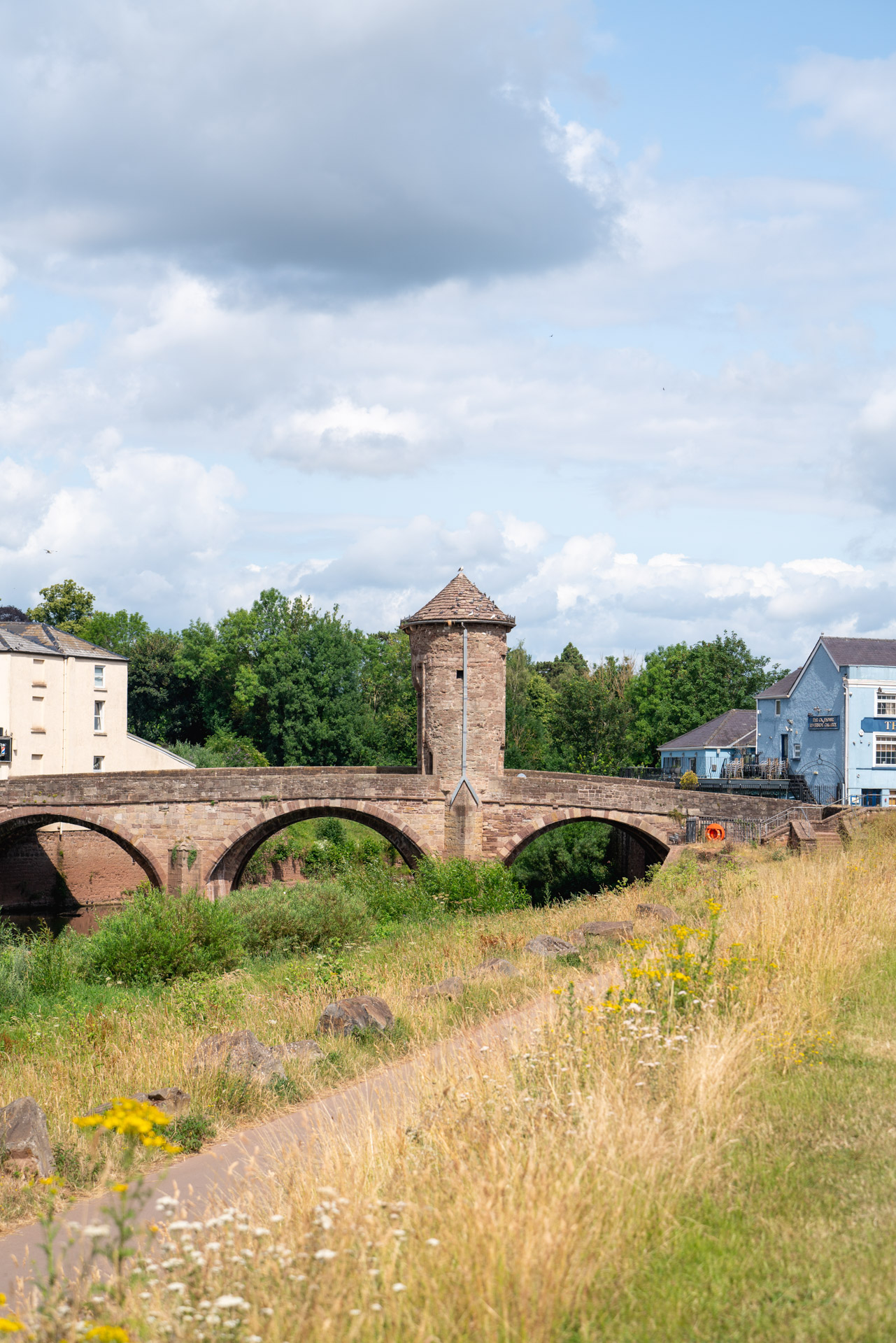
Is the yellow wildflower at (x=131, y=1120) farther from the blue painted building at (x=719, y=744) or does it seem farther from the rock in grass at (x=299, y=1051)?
the blue painted building at (x=719, y=744)

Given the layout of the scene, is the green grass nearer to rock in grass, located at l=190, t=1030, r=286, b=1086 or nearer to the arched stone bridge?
rock in grass, located at l=190, t=1030, r=286, b=1086

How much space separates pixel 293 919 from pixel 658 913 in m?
9.37

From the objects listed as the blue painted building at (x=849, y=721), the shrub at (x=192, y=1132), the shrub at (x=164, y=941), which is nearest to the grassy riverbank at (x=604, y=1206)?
the shrub at (x=192, y=1132)

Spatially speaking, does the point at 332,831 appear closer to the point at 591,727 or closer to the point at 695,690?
the point at 591,727

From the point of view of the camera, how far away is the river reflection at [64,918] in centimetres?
3459

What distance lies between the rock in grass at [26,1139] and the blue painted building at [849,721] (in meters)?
39.2

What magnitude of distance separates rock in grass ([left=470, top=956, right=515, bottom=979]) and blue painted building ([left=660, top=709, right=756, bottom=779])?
41.6 m

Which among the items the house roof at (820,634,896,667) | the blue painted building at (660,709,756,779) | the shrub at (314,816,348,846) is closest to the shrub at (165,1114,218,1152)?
the shrub at (314,816,348,846)

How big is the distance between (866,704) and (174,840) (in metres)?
27.6

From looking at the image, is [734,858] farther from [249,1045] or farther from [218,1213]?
[218,1213]

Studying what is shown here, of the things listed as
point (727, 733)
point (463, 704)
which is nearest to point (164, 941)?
point (463, 704)

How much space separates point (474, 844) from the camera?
2812 cm

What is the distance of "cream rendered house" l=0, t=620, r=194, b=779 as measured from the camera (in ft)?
124

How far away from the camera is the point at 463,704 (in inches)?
1125
